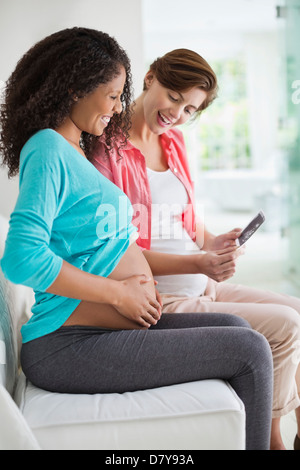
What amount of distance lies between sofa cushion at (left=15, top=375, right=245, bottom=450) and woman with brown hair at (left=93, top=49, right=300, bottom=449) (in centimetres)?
38

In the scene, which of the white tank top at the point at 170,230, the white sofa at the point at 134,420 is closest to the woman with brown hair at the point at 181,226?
the white tank top at the point at 170,230

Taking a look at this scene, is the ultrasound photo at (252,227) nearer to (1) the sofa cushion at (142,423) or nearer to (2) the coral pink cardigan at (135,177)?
(2) the coral pink cardigan at (135,177)

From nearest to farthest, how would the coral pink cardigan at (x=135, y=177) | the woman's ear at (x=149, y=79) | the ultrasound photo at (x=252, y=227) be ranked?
the ultrasound photo at (x=252, y=227) < the coral pink cardigan at (x=135, y=177) < the woman's ear at (x=149, y=79)

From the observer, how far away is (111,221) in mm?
1197

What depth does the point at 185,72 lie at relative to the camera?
5.02 feet

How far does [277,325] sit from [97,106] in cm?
78

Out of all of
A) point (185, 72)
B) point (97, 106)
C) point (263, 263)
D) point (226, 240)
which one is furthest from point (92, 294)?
point (263, 263)

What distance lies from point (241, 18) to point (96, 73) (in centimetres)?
705

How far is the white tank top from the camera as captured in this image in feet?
5.30

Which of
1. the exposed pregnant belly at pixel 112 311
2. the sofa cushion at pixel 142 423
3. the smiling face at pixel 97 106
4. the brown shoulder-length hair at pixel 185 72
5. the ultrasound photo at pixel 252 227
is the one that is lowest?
the sofa cushion at pixel 142 423

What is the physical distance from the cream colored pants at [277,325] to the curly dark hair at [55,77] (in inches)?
26.7

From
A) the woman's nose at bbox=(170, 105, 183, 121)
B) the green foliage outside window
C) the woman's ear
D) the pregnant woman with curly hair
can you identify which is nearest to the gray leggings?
the pregnant woman with curly hair

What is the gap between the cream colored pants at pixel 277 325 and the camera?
1.42 metres

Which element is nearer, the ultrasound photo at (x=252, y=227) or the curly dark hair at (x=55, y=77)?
the curly dark hair at (x=55, y=77)
